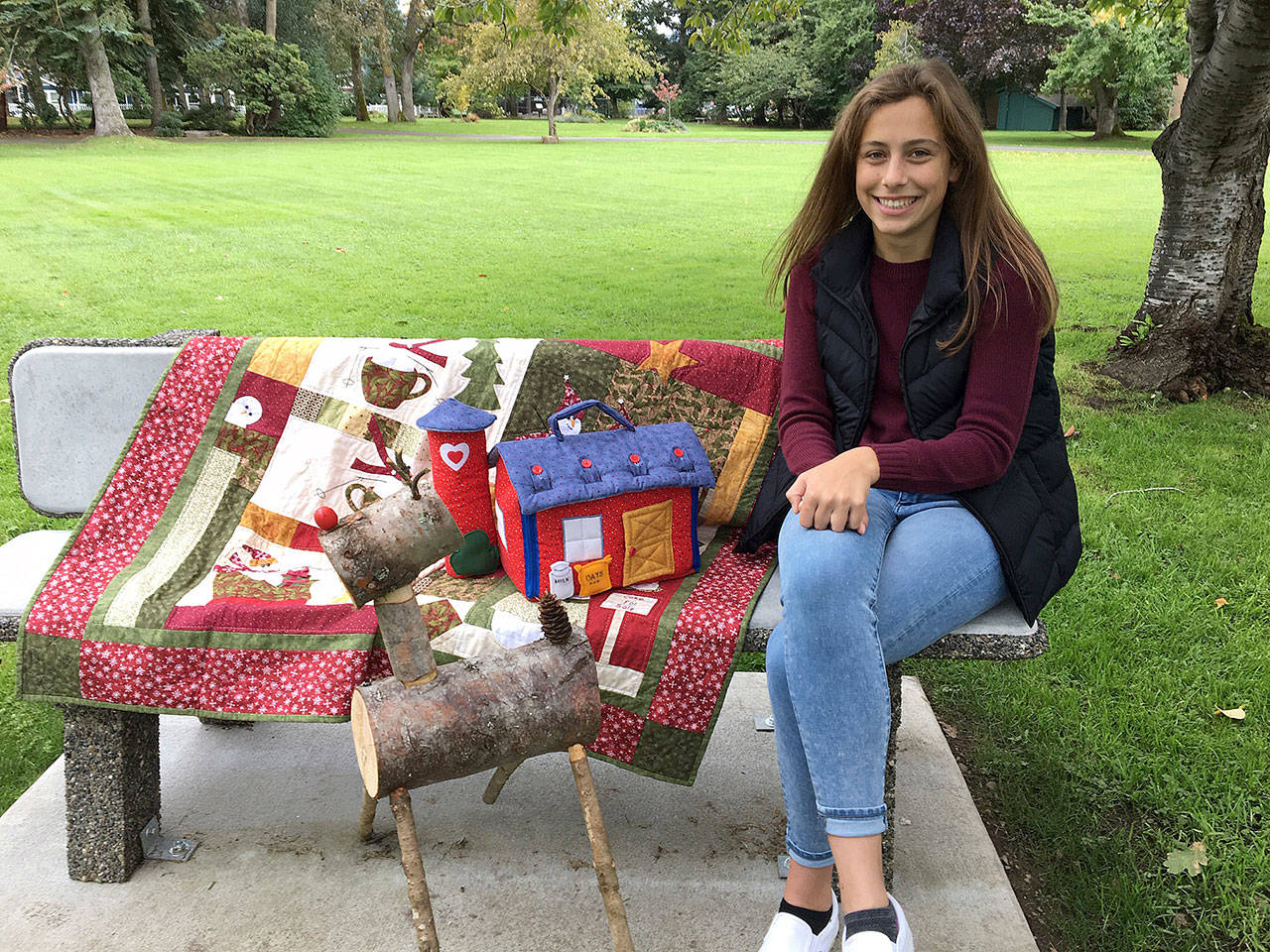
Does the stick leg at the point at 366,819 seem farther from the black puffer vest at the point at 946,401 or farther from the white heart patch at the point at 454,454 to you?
the black puffer vest at the point at 946,401

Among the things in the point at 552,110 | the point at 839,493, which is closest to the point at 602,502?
the point at 839,493

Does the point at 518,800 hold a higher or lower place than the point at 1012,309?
lower

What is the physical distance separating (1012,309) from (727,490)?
0.96 m

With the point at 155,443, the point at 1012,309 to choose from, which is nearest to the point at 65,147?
the point at 155,443

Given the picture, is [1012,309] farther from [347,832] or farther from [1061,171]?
[1061,171]

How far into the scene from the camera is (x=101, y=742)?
2.42m

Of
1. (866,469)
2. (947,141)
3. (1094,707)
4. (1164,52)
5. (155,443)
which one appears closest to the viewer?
(866,469)

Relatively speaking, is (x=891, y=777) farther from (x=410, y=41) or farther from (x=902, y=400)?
(x=410, y=41)

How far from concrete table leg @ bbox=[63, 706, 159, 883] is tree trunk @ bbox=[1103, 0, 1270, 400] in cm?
532

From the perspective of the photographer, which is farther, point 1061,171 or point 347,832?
point 1061,171

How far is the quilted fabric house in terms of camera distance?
2354 mm

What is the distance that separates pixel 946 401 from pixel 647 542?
74cm

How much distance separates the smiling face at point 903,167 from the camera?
221 cm

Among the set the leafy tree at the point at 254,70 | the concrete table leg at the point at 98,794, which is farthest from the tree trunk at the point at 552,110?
the concrete table leg at the point at 98,794
